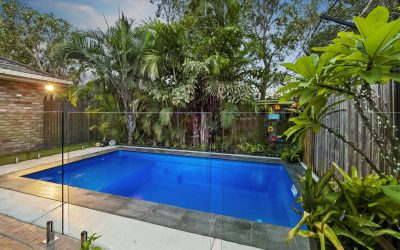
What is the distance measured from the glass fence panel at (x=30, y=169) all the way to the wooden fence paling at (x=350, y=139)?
12.3 feet

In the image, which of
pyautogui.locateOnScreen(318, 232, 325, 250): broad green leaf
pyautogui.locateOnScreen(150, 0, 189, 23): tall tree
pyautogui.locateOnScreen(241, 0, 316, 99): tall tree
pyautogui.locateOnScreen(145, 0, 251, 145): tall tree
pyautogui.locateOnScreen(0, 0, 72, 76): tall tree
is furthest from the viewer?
pyautogui.locateOnScreen(0, 0, 72, 76): tall tree

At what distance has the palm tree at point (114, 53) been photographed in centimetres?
777

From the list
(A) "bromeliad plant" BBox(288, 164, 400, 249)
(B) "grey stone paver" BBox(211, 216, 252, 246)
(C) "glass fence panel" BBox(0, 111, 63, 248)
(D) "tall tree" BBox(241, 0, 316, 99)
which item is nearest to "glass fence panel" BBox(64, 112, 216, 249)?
(B) "grey stone paver" BBox(211, 216, 252, 246)

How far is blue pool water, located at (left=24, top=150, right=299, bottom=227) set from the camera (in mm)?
2961

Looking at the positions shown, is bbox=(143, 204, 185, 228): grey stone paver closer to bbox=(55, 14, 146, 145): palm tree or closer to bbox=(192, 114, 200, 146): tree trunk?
bbox=(192, 114, 200, 146): tree trunk

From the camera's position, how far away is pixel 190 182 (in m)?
3.71

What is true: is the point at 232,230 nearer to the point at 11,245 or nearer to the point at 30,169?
the point at 11,245

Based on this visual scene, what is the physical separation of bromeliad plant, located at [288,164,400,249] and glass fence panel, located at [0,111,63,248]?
274 centimetres

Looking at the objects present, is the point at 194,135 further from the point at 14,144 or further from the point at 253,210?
the point at 14,144

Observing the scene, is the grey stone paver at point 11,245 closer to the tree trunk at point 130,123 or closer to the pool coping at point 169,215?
the pool coping at point 169,215

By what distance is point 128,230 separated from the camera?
99.7 inches

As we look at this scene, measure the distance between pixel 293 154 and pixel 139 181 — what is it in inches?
164

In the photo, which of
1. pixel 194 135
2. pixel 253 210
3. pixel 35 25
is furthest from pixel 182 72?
pixel 35 25

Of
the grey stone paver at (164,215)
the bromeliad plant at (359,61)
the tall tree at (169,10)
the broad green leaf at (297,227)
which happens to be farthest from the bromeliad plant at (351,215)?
the tall tree at (169,10)
